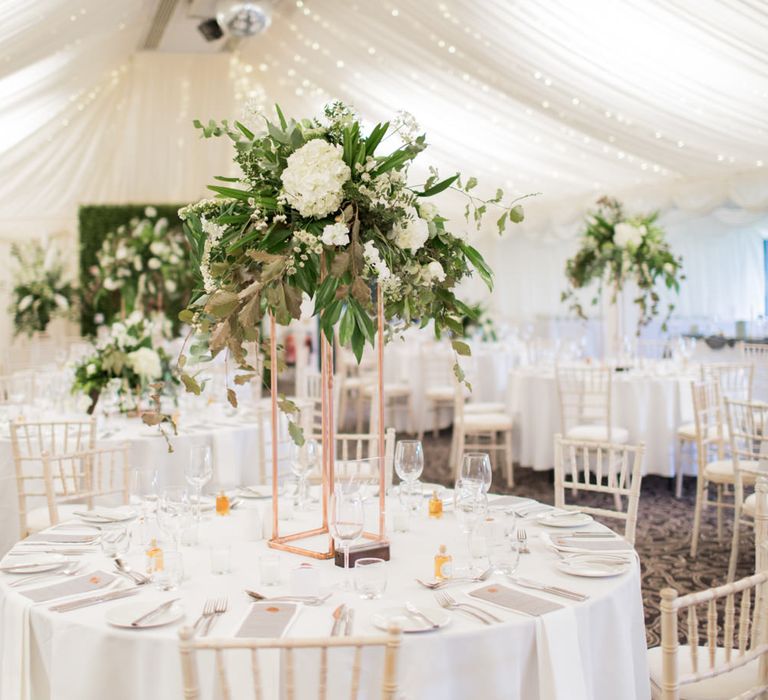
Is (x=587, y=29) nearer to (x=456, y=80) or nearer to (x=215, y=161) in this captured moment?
(x=456, y=80)

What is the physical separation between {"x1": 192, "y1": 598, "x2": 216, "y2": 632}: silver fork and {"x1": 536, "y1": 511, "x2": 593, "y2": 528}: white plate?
1.22m

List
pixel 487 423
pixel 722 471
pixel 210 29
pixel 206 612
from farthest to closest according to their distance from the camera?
1. pixel 210 29
2. pixel 487 423
3. pixel 722 471
4. pixel 206 612

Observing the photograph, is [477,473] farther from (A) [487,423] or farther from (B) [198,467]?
(A) [487,423]

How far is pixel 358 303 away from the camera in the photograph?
95.7 inches

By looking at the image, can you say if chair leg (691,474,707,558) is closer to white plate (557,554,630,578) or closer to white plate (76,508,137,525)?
white plate (557,554,630,578)

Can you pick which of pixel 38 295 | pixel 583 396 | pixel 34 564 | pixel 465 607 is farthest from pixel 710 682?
pixel 38 295

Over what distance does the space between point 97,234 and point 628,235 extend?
8.68 metres

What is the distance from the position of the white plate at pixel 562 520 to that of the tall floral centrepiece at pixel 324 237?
29.5 inches

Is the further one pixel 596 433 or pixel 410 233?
pixel 596 433

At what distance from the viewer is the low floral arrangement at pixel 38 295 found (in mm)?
13188

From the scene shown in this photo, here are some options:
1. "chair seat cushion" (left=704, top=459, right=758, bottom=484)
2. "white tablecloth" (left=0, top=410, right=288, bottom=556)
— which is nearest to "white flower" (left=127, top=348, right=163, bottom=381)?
"white tablecloth" (left=0, top=410, right=288, bottom=556)

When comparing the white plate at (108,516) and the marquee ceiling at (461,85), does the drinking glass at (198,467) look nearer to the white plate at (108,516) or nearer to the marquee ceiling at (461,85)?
the white plate at (108,516)

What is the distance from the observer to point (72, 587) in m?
2.36

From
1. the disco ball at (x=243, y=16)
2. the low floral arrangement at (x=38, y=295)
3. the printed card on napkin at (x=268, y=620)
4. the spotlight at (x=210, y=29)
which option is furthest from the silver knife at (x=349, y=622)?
the low floral arrangement at (x=38, y=295)
